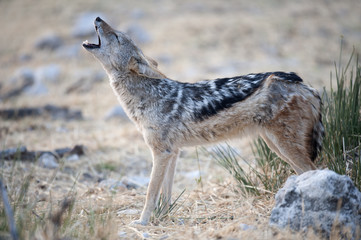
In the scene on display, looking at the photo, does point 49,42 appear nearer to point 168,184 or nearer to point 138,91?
point 138,91

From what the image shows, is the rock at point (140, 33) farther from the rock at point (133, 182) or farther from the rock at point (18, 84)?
the rock at point (133, 182)

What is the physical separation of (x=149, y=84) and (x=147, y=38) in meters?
13.4

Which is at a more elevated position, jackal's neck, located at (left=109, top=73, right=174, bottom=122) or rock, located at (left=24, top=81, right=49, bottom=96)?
rock, located at (left=24, top=81, right=49, bottom=96)

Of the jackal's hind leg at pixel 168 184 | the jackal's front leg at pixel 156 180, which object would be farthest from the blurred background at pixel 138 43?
the jackal's front leg at pixel 156 180

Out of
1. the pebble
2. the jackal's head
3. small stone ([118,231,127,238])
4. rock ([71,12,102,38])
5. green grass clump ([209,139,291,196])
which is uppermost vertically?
rock ([71,12,102,38])

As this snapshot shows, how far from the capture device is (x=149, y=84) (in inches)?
207

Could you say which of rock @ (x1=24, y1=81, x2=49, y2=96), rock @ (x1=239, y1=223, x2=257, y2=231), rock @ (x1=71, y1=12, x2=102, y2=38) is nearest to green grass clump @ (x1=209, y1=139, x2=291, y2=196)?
rock @ (x1=239, y1=223, x2=257, y2=231)

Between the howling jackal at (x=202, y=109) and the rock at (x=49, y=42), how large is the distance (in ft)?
47.4

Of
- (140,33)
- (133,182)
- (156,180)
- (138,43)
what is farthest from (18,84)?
(156,180)

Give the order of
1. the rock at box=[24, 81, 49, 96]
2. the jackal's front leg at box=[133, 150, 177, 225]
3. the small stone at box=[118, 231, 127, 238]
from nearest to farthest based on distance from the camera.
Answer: the small stone at box=[118, 231, 127, 238], the jackal's front leg at box=[133, 150, 177, 225], the rock at box=[24, 81, 49, 96]

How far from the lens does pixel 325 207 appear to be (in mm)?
3574

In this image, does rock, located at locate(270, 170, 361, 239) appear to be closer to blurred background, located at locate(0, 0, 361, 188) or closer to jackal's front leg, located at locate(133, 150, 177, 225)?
jackal's front leg, located at locate(133, 150, 177, 225)

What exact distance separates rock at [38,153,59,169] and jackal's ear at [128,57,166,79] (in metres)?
2.96

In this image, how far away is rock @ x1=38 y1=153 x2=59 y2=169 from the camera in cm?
696
